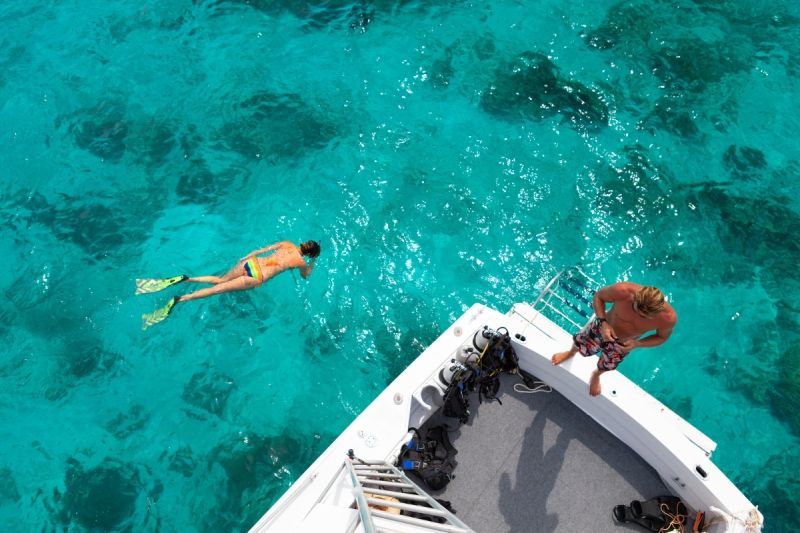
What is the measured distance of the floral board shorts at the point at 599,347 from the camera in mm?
5867

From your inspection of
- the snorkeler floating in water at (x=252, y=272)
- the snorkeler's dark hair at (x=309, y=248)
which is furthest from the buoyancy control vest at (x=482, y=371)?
the snorkeler floating in water at (x=252, y=272)

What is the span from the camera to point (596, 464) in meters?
6.21

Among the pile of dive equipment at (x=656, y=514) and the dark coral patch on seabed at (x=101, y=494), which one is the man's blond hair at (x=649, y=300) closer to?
the pile of dive equipment at (x=656, y=514)

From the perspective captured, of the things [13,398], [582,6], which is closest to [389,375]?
[13,398]

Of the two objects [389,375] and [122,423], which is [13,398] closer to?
[122,423]

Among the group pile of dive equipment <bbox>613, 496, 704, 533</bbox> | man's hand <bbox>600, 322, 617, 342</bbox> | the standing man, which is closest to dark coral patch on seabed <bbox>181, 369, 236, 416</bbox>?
the standing man

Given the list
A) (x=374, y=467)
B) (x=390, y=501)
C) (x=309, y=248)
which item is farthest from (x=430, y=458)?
(x=309, y=248)

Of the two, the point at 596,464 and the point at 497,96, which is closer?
the point at 596,464

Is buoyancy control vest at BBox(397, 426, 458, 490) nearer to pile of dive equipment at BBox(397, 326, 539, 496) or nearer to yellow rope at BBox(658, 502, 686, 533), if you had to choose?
pile of dive equipment at BBox(397, 326, 539, 496)

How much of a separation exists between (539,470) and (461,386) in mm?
1417

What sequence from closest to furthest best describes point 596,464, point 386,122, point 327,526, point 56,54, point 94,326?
point 327,526 → point 596,464 → point 94,326 → point 386,122 → point 56,54

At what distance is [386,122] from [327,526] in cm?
888

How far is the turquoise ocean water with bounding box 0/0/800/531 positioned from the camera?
846 cm

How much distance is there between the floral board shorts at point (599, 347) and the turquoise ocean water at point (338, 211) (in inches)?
125
